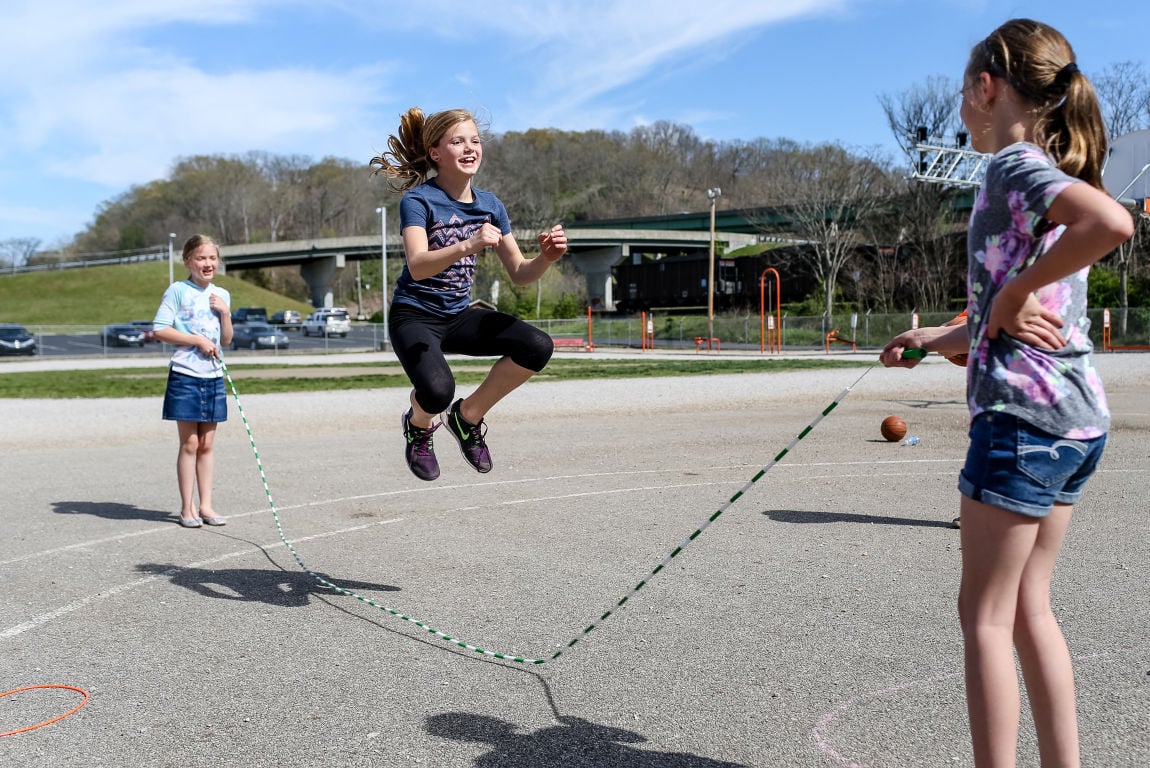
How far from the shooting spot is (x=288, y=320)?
70312 millimetres

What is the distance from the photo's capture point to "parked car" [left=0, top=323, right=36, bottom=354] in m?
44.3

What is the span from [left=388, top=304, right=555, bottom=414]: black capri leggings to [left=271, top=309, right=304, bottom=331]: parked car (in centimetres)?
6169

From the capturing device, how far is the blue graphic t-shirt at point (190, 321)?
7.35 metres

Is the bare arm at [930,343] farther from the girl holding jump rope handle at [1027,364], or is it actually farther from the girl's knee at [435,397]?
the girl's knee at [435,397]

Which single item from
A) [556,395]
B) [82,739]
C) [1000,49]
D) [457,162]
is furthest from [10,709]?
[556,395]

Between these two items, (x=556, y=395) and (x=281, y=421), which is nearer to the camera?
(x=281, y=421)

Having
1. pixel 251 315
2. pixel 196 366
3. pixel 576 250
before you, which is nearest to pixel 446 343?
pixel 196 366

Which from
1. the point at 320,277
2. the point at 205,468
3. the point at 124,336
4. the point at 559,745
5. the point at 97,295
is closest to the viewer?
the point at 559,745

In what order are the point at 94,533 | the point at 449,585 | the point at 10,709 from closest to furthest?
the point at 10,709, the point at 449,585, the point at 94,533

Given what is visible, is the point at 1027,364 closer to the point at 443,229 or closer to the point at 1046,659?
the point at 1046,659

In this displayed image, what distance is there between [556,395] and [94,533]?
38.2ft

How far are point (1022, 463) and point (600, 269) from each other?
86661mm

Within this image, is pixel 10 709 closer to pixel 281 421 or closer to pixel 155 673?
pixel 155 673

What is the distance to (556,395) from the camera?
18.4m
